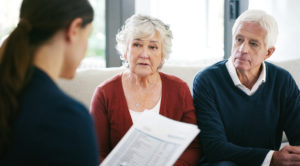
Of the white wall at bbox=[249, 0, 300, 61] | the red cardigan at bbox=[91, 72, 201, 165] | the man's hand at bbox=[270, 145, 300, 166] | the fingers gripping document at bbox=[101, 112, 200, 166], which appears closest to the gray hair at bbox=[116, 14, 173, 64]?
the red cardigan at bbox=[91, 72, 201, 165]

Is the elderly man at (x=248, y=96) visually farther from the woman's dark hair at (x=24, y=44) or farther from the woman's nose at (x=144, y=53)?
the woman's dark hair at (x=24, y=44)

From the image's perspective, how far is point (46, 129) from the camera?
746mm

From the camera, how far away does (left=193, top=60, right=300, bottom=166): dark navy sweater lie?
1719mm

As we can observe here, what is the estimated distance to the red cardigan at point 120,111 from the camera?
1.61 m

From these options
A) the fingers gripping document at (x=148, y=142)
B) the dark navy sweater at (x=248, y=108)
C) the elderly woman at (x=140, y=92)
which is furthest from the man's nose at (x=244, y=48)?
the fingers gripping document at (x=148, y=142)

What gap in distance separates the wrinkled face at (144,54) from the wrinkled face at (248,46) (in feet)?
1.23

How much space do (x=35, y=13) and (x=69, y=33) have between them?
0.27 ft

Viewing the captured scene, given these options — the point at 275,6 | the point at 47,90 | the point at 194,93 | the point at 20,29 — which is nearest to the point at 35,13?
the point at 20,29

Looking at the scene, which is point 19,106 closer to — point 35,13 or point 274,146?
point 35,13

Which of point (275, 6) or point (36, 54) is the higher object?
point (36, 54)

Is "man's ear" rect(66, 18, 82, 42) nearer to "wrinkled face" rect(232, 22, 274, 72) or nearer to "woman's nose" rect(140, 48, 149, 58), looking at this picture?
"woman's nose" rect(140, 48, 149, 58)

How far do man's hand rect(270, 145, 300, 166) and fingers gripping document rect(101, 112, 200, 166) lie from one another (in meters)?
0.50

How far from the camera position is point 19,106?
761 mm

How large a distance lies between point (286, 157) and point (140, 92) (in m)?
0.69
